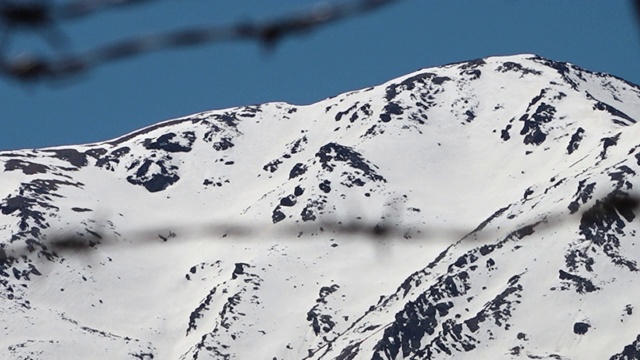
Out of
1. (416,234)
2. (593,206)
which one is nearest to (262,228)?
(416,234)

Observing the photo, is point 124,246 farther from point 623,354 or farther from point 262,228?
point 623,354

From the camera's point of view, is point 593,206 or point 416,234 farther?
point 416,234

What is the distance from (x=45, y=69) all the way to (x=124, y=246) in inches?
18.1

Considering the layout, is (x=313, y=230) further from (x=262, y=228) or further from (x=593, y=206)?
(x=593, y=206)

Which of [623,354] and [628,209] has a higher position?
[623,354]

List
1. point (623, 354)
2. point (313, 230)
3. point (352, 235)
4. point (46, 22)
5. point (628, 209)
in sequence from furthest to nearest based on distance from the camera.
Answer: point (623, 354)
point (313, 230)
point (352, 235)
point (628, 209)
point (46, 22)

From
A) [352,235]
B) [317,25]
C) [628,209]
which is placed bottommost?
[628,209]

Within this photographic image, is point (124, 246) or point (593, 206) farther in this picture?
point (124, 246)

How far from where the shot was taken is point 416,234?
3066 millimetres

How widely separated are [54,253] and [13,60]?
39 centimetres

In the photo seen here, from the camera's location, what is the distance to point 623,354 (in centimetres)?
19938

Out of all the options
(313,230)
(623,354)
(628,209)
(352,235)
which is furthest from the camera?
(623,354)

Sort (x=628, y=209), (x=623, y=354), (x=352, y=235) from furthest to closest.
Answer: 1. (x=623, y=354)
2. (x=352, y=235)
3. (x=628, y=209)

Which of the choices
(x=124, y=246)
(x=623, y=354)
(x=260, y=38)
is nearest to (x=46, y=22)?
(x=260, y=38)
